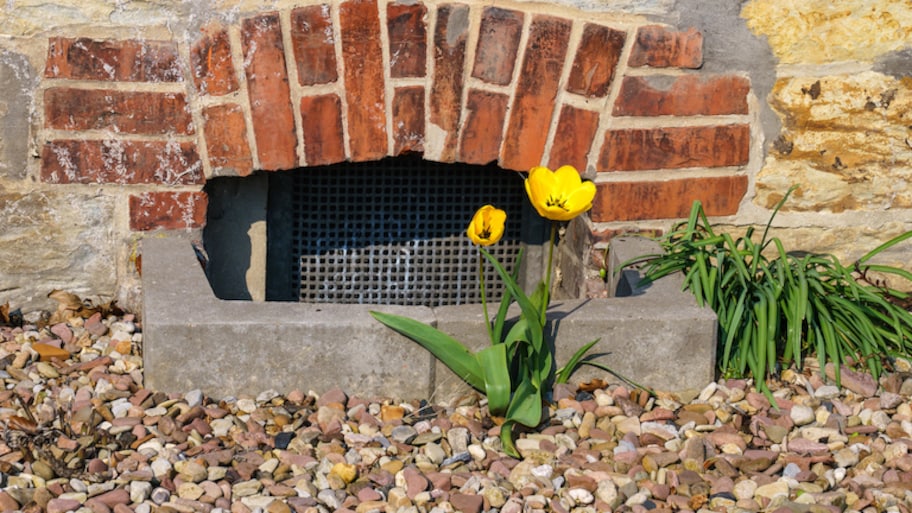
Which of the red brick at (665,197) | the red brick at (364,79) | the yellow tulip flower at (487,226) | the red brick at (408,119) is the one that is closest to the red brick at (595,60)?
the red brick at (665,197)

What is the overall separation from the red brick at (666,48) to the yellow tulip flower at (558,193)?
615mm

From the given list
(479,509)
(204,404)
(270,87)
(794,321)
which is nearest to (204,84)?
(270,87)

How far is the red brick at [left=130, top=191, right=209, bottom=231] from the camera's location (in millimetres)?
3270

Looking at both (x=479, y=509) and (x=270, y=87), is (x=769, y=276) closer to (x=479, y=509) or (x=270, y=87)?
(x=479, y=509)

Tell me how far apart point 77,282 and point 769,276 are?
1.77m

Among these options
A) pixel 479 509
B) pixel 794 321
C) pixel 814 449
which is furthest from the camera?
pixel 794 321

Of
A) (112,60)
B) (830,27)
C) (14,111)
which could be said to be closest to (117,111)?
(112,60)

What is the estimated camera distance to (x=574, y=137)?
3.33 metres

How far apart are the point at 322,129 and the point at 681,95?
94 centimetres

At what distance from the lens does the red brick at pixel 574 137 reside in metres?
3.31

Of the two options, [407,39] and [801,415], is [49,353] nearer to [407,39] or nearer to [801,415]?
[407,39]

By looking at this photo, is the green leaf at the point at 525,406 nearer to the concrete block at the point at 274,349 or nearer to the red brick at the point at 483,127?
the concrete block at the point at 274,349

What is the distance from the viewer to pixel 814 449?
272cm

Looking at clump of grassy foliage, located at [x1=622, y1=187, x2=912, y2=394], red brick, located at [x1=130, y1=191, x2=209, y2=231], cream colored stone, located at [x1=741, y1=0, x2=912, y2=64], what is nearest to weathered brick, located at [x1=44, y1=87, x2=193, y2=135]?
red brick, located at [x1=130, y1=191, x2=209, y2=231]
